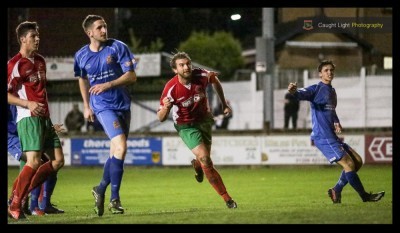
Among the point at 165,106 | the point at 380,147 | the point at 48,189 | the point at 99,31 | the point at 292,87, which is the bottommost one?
the point at 48,189

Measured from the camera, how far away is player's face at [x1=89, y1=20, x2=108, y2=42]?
12117 millimetres

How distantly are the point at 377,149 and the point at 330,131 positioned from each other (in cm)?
1258

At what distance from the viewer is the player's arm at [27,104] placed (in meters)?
11.5

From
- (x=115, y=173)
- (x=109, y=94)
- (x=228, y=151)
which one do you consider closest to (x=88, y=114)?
(x=109, y=94)

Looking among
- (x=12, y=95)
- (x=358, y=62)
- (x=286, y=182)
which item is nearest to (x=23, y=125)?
(x=12, y=95)

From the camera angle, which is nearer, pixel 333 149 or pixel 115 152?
pixel 115 152

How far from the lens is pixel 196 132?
13039 mm

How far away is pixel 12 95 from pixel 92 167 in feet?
56.5

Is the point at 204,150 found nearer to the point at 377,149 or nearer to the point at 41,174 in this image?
the point at 41,174

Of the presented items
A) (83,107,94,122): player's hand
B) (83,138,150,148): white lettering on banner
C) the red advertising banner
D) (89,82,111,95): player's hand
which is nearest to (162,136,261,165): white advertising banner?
(83,138,150,148): white lettering on banner

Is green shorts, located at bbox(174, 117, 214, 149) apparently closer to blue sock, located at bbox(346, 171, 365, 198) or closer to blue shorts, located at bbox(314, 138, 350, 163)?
blue shorts, located at bbox(314, 138, 350, 163)

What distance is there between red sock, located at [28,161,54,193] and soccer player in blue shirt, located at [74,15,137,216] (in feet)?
2.30

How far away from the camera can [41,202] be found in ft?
43.8

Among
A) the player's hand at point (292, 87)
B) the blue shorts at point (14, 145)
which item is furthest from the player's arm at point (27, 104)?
the player's hand at point (292, 87)
